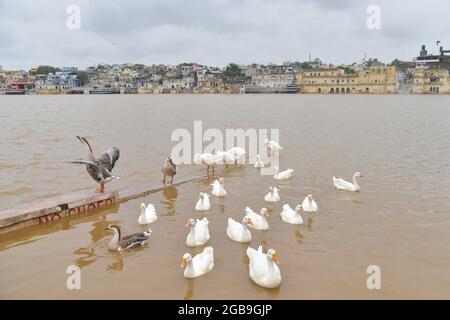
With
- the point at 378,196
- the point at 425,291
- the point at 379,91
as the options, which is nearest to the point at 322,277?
the point at 425,291

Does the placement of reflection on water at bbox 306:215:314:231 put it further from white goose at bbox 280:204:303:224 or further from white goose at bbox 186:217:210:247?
white goose at bbox 186:217:210:247

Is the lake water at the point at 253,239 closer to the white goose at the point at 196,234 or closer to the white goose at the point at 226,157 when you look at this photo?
the white goose at the point at 196,234

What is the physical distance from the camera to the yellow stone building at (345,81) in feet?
465

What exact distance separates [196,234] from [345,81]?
148m

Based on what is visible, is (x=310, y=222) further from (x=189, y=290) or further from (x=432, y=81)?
(x=432, y=81)

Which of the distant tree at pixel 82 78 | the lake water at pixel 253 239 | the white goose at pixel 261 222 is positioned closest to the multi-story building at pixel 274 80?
the distant tree at pixel 82 78

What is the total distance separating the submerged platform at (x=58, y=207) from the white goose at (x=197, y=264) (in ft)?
13.6

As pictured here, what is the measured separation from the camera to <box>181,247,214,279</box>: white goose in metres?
6.78

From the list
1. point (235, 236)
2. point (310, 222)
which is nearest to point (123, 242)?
point (235, 236)

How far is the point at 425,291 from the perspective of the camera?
652cm

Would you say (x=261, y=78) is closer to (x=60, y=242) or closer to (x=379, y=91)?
(x=379, y=91)

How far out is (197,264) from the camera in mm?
6926

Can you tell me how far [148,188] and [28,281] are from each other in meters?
5.86
